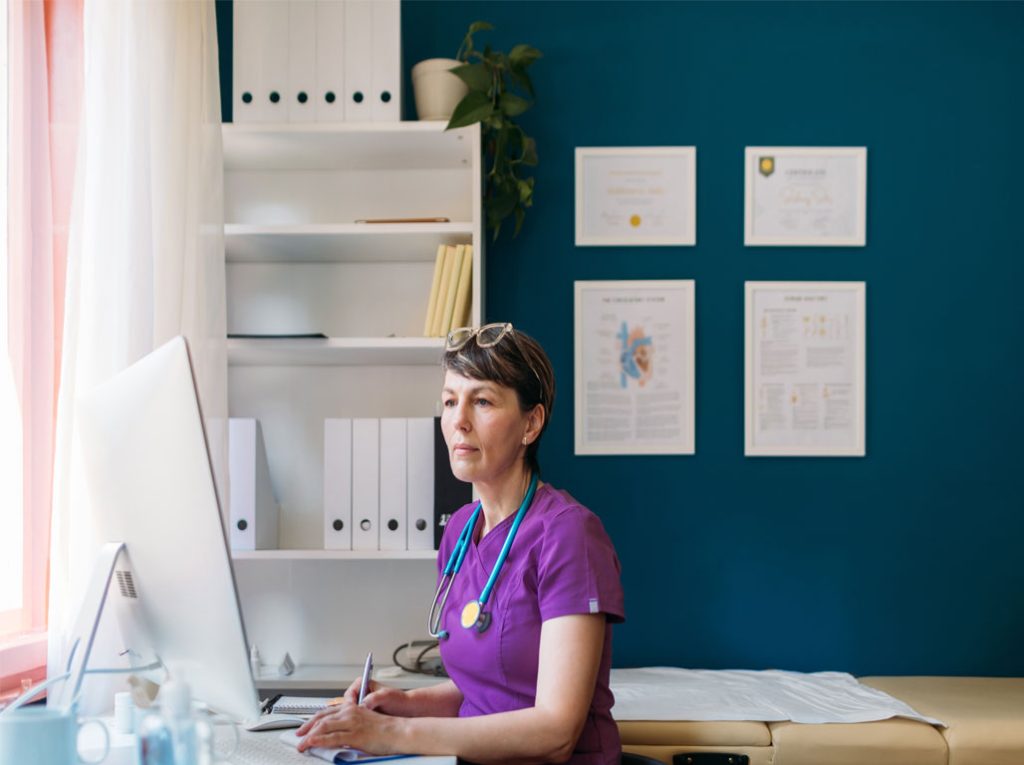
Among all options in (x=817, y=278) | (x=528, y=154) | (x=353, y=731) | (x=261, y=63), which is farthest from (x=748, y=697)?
(x=261, y=63)

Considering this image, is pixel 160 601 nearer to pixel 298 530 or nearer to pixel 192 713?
pixel 192 713

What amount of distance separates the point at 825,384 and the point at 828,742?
1024mm

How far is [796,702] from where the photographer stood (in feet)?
7.99

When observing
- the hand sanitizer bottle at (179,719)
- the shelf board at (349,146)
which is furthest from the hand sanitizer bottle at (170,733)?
the shelf board at (349,146)

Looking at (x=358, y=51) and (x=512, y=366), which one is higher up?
(x=358, y=51)

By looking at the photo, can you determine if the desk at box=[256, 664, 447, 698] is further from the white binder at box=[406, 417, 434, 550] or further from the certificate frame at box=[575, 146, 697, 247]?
the certificate frame at box=[575, 146, 697, 247]

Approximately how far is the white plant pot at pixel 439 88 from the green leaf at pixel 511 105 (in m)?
0.12

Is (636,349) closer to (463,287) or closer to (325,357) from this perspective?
(463,287)

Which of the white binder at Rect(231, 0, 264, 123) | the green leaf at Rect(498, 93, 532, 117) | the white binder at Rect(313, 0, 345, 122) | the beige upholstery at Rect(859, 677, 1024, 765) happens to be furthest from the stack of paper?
the beige upholstery at Rect(859, 677, 1024, 765)

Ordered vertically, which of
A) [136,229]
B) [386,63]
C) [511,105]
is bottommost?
[136,229]

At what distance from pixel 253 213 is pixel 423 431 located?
85cm

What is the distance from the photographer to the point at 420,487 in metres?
2.57

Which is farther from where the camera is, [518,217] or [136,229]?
[518,217]

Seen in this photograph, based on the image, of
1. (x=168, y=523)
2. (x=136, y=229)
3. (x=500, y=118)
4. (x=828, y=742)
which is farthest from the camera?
(x=500, y=118)
